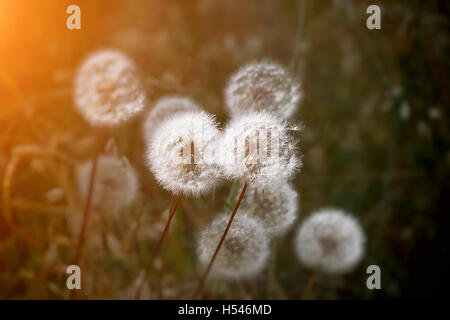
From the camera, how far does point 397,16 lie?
3193 millimetres

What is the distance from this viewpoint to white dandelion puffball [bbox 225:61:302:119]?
1.79 meters

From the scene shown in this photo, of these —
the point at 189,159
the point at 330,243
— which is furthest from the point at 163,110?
the point at 330,243

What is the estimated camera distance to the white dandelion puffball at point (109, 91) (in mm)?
1769

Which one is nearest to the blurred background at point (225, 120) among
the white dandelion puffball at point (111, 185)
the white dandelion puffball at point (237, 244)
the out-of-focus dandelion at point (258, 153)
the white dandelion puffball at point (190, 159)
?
the white dandelion puffball at point (111, 185)

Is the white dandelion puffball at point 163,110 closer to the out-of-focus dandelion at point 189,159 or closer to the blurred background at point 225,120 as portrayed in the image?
the blurred background at point 225,120

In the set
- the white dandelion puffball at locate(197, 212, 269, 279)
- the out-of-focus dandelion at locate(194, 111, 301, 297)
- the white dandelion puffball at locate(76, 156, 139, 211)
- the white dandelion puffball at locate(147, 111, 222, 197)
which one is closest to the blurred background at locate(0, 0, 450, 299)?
the white dandelion puffball at locate(76, 156, 139, 211)

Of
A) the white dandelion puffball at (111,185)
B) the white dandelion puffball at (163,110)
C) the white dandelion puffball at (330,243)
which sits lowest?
the white dandelion puffball at (330,243)

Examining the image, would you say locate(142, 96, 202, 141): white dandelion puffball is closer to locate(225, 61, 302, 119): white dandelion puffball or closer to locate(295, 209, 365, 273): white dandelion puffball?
locate(225, 61, 302, 119): white dandelion puffball

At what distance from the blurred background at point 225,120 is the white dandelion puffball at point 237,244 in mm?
362

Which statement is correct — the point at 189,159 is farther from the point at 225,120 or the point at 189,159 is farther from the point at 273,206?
the point at 225,120
